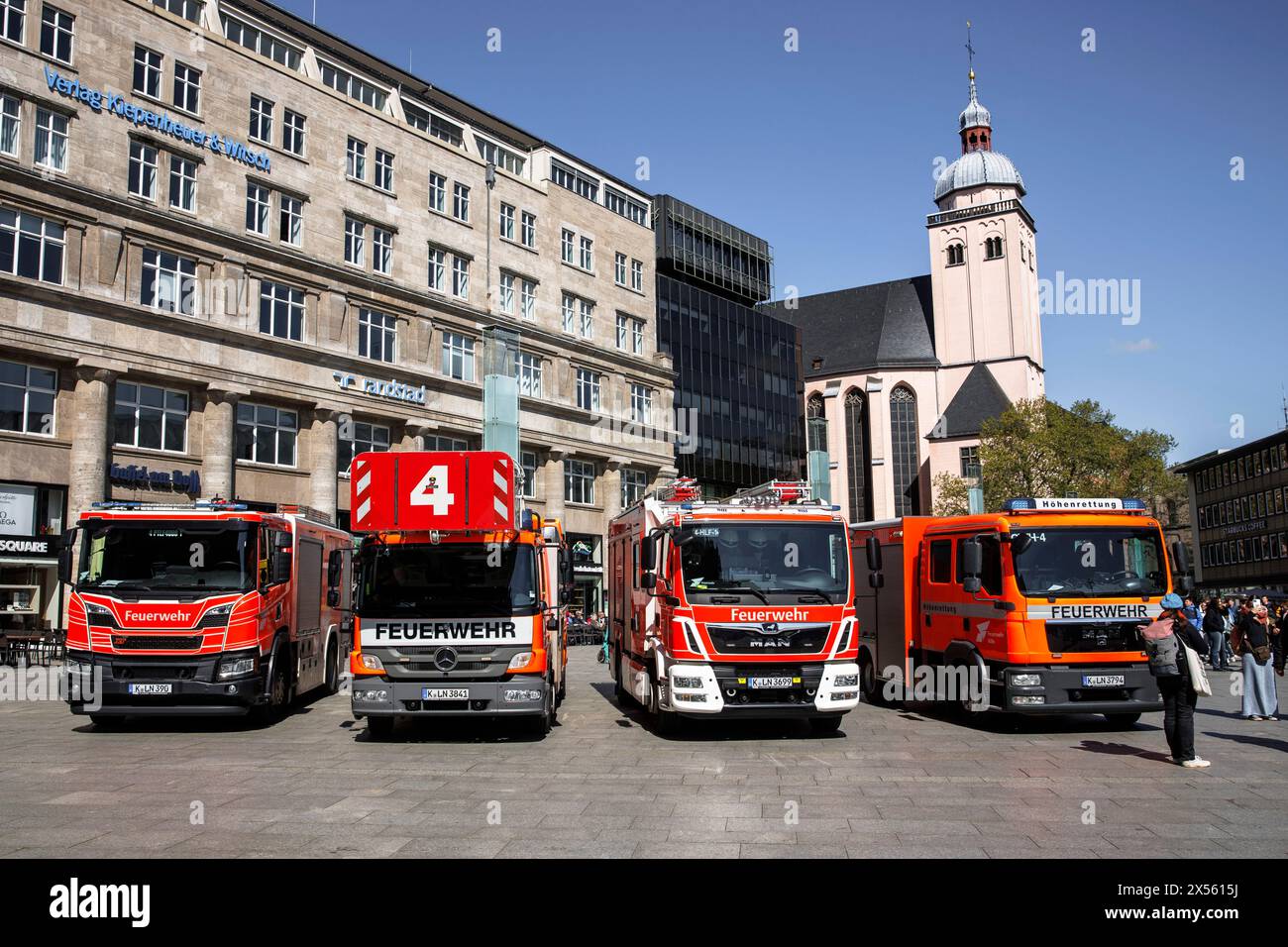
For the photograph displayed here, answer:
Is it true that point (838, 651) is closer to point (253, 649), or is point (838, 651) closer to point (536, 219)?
point (253, 649)

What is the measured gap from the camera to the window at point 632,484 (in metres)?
55.9

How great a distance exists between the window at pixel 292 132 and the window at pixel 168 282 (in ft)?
21.7

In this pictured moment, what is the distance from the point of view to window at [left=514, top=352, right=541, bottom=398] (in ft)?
161

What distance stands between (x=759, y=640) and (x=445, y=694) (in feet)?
13.0

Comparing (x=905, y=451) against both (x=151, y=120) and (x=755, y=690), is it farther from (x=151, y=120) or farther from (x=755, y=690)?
(x=755, y=690)

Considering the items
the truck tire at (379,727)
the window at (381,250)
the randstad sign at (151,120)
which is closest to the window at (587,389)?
the window at (381,250)

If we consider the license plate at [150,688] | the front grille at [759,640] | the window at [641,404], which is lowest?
the license plate at [150,688]

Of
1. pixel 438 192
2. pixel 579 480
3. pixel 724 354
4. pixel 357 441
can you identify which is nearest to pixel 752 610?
pixel 357 441

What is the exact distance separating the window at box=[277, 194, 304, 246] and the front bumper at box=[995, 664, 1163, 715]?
32.4 metres

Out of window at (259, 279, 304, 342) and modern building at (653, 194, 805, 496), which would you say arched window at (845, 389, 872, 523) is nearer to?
modern building at (653, 194, 805, 496)

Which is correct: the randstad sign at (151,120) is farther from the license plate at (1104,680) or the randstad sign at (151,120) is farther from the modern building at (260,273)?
the license plate at (1104,680)

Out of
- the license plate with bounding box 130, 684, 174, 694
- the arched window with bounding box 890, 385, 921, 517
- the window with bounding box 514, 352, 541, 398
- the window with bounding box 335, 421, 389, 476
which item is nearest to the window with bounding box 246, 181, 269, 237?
the window with bounding box 335, 421, 389, 476
